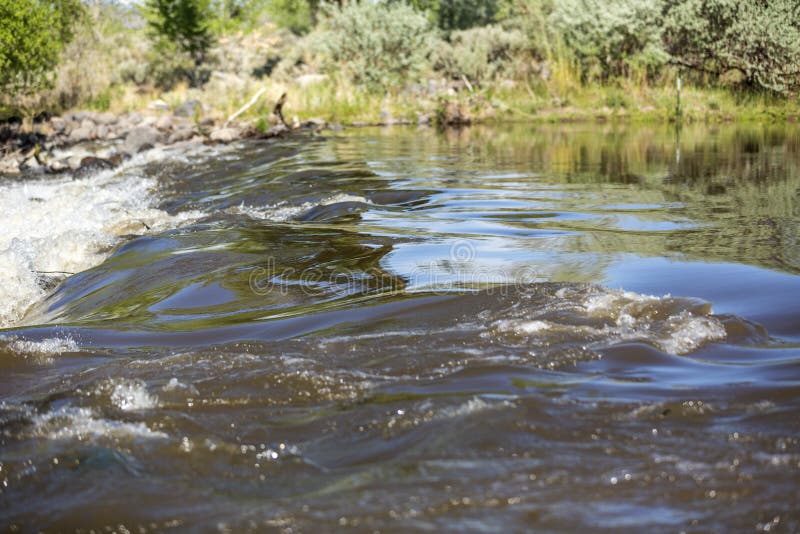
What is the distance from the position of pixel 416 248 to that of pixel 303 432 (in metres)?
3.00

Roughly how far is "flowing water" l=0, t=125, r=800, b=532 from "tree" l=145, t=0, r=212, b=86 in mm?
27623

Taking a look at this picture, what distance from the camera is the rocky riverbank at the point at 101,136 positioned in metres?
14.3

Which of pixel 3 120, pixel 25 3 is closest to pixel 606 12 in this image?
pixel 25 3

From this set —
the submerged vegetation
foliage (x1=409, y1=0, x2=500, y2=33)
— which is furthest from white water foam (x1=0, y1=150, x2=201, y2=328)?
foliage (x1=409, y1=0, x2=500, y2=33)

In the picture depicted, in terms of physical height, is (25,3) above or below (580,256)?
above

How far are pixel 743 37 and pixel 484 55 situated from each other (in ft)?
37.2

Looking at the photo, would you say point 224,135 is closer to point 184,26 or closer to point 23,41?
point 23,41

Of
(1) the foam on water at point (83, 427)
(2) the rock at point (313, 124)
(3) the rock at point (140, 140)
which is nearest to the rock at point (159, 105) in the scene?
(2) the rock at point (313, 124)

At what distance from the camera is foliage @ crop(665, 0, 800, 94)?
16.0 meters

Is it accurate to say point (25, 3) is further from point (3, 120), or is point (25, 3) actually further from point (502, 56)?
point (502, 56)

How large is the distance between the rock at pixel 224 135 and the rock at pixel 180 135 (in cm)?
50

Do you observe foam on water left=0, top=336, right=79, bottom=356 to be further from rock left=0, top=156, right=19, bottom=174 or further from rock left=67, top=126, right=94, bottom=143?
rock left=67, top=126, right=94, bottom=143

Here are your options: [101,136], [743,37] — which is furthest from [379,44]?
[743,37]

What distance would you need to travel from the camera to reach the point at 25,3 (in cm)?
1777
